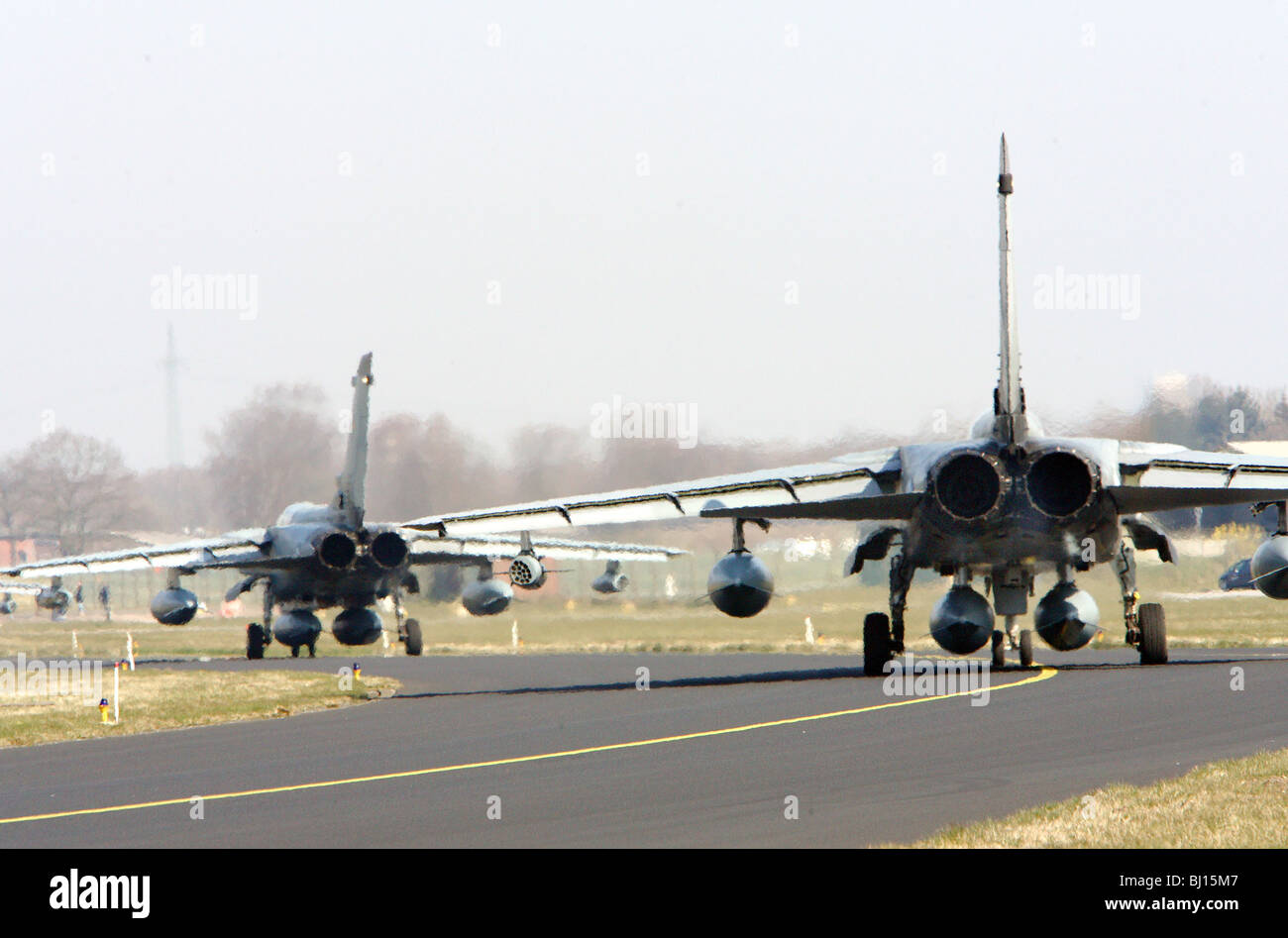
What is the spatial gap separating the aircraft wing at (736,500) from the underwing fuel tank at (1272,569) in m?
5.35

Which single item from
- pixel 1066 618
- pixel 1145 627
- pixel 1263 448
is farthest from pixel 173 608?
pixel 1263 448

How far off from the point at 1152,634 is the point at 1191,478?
322 centimetres

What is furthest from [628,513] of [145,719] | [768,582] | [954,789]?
[954,789]

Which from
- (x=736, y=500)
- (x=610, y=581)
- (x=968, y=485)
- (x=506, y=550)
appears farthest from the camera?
(x=610, y=581)

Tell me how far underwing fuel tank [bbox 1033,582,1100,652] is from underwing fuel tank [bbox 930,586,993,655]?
3.46ft

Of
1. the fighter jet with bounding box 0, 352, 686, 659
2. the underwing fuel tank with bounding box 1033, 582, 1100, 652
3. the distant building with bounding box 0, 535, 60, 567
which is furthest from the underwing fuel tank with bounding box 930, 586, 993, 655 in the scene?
the distant building with bounding box 0, 535, 60, 567

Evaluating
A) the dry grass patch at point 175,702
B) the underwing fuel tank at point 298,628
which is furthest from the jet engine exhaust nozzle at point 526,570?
the underwing fuel tank at point 298,628

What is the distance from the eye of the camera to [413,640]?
142 ft

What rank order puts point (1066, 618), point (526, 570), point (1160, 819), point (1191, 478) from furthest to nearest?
point (526, 570) < point (1191, 478) < point (1066, 618) < point (1160, 819)

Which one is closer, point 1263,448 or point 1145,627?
point 1145,627

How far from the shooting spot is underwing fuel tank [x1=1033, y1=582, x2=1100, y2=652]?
23.5 m

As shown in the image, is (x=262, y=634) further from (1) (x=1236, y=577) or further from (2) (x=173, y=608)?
(1) (x=1236, y=577)

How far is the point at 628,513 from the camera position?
2606 centimetres
